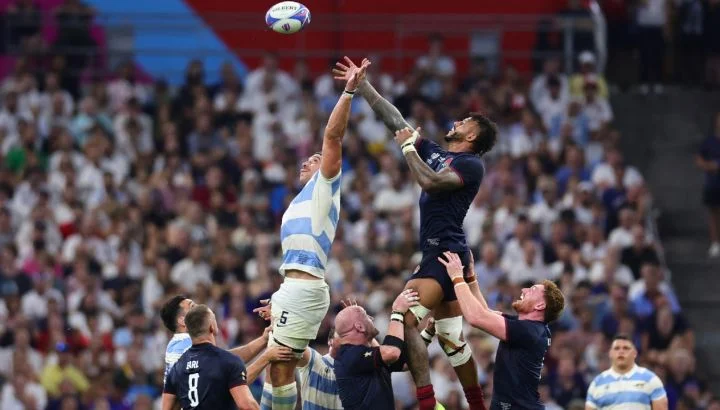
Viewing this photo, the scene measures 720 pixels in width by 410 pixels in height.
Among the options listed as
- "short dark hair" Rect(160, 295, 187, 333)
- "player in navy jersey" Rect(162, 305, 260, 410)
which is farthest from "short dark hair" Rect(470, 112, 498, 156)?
"short dark hair" Rect(160, 295, 187, 333)

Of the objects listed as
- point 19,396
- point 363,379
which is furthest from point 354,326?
point 19,396

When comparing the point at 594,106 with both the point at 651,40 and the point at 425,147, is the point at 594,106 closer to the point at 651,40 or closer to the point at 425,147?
the point at 651,40

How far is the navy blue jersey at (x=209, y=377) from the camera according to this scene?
1368 cm

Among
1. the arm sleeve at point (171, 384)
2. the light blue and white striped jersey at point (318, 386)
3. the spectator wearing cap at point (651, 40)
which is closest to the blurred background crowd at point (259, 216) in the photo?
the spectator wearing cap at point (651, 40)

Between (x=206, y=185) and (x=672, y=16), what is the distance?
793 centimetres

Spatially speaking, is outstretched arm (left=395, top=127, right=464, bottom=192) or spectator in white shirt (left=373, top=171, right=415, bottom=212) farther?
spectator in white shirt (left=373, top=171, right=415, bottom=212)

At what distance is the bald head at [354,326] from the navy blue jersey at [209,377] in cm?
112

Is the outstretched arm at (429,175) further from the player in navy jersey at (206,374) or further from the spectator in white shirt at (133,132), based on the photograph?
the spectator in white shirt at (133,132)

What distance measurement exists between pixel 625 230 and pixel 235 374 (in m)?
10.9

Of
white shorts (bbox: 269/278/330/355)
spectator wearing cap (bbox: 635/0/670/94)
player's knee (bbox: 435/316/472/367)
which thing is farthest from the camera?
spectator wearing cap (bbox: 635/0/670/94)

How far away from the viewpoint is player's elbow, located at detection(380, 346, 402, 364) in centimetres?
1413

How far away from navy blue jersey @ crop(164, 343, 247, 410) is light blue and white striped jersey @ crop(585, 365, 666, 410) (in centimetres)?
431

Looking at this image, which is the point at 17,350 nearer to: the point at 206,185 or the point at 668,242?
the point at 206,185

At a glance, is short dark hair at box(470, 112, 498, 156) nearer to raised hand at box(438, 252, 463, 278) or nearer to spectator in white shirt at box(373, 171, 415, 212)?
raised hand at box(438, 252, 463, 278)
